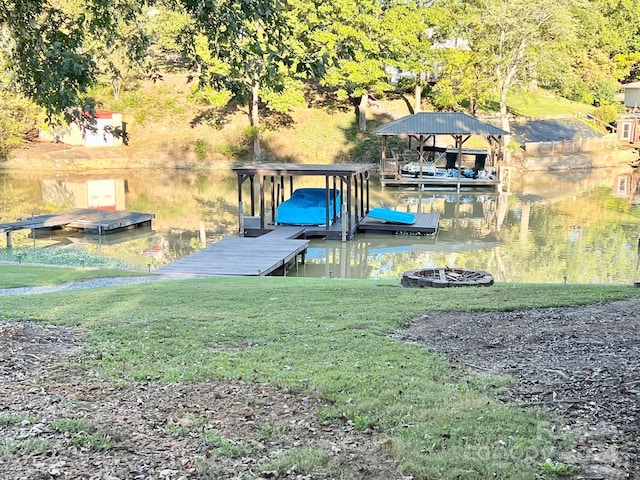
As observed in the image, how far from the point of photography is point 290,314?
30.1 feet

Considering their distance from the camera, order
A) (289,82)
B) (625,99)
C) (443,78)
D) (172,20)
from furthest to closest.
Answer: (625,99) → (172,20) → (443,78) → (289,82)

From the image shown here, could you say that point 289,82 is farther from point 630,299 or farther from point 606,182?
point 630,299

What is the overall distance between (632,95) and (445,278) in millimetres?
53599

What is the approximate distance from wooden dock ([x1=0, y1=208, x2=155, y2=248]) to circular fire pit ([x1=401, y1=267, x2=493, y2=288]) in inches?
541

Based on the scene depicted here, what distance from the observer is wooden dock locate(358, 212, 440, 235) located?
77.4ft

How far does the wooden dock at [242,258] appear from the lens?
16.4m

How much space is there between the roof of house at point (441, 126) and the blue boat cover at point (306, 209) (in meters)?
13.0

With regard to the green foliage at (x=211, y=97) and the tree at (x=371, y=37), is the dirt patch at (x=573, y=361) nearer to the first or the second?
the green foliage at (x=211, y=97)

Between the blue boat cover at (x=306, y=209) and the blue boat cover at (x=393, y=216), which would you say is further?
the blue boat cover at (x=393, y=216)

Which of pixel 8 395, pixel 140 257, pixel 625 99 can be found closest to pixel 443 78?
pixel 625 99

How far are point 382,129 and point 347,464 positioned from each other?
110 feet

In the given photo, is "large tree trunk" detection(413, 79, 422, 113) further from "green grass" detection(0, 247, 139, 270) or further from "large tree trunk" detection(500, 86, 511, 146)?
"green grass" detection(0, 247, 139, 270)

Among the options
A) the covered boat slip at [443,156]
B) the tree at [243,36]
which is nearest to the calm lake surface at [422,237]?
the covered boat slip at [443,156]

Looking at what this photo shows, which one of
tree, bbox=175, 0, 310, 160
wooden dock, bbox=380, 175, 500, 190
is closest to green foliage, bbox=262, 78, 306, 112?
wooden dock, bbox=380, 175, 500, 190
